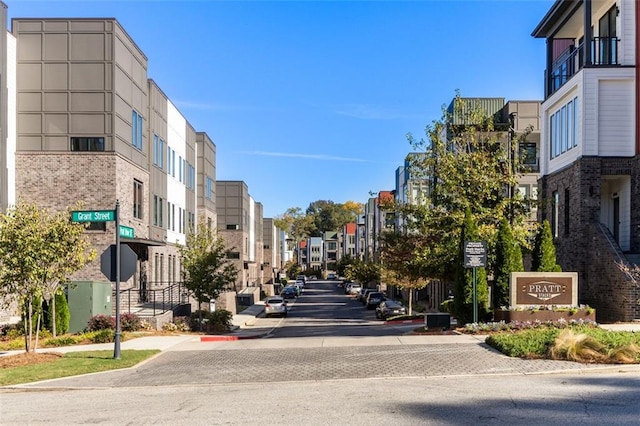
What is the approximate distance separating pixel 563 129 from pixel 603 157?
12.0 ft

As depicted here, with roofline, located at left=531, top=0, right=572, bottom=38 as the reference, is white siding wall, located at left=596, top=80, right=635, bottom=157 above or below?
below

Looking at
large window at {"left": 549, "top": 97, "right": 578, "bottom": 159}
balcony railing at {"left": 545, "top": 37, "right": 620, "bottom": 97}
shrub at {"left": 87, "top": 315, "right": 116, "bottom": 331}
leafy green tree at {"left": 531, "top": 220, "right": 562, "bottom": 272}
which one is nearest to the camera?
leafy green tree at {"left": 531, "top": 220, "right": 562, "bottom": 272}

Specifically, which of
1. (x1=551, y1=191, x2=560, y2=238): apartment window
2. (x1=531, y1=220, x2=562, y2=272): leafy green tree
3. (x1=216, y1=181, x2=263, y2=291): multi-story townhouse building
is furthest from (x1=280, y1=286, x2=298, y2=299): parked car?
(x1=531, y1=220, x2=562, y2=272): leafy green tree

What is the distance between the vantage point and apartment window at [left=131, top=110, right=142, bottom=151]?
3387cm

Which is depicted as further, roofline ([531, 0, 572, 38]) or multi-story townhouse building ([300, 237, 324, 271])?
multi-story townhouse building ([300, 237, 324, 271])

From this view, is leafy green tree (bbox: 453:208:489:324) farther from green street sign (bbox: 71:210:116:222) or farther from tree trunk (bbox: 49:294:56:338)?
tree trunk (bbox: 49:294:56:338)

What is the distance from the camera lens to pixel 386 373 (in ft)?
43.8

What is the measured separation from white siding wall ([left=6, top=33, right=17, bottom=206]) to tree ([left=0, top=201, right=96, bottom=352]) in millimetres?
13231

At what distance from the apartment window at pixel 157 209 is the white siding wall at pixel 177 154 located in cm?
231

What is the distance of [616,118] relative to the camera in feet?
86.4

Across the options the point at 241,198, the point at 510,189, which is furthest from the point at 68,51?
the point at 241,198

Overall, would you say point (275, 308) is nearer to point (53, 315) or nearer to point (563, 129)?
point (563, 129)

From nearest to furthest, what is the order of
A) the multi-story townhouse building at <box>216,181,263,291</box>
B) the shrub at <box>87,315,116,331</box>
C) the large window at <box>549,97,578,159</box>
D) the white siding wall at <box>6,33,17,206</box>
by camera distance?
the shrub at <box>87,315,116,331</box> → the large window at <box>549,97,578,159</box> → the white siding wall at <box>6,33,17,206</box> → the multi-story townhouse building at <box>216,181,263,291</box>

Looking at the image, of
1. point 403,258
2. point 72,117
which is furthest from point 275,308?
point 72,117
